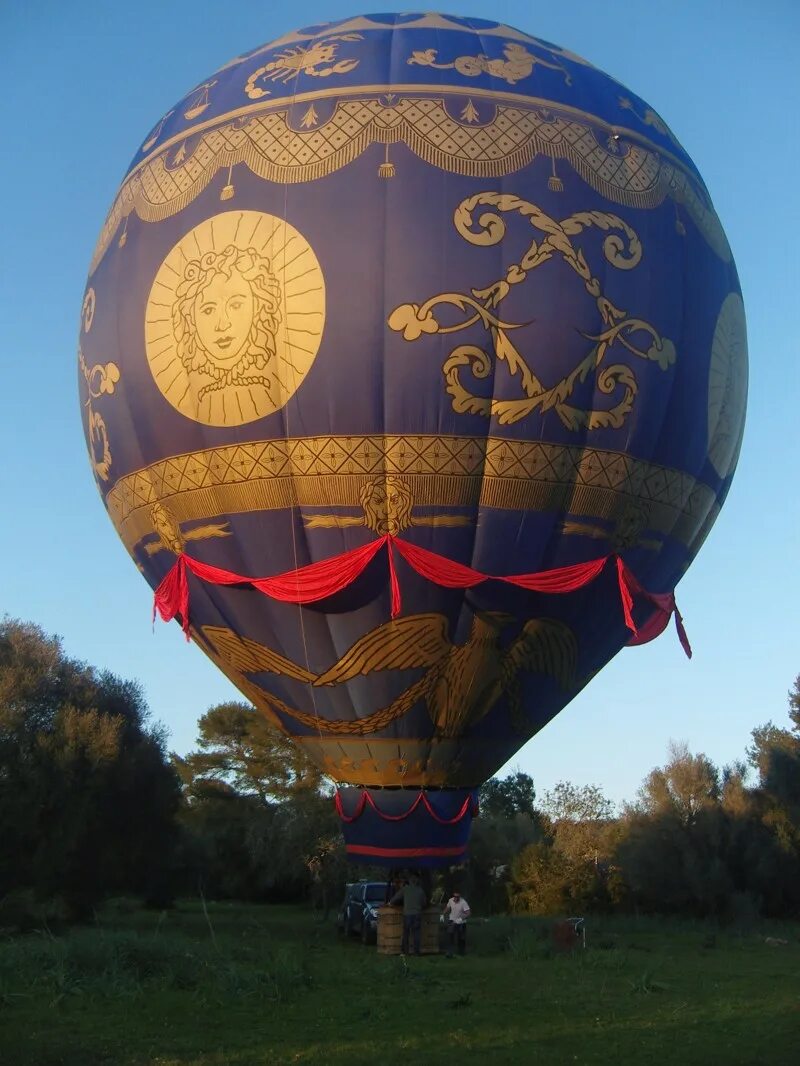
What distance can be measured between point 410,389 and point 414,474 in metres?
0.85

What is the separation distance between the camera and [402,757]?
13.2 m

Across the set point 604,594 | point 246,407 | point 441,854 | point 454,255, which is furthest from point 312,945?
point 454,255

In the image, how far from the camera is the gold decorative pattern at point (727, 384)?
1372 cm

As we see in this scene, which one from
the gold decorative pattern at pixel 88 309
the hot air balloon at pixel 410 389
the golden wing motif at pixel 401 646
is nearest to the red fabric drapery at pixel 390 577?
the hot air balloon at pixel 410 389

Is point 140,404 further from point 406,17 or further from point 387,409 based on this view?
point 406,17

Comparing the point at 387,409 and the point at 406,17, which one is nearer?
the point at 387,409

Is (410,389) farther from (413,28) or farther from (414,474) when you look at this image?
(413,28)

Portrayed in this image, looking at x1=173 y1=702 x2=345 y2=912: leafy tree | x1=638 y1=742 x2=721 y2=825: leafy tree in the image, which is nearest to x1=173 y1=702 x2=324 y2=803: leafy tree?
x1=173 y1=702 x2=345 y2=912: leafy tree

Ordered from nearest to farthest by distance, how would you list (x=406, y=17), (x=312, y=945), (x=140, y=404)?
(x=140, y=404), (x=406, y=17), (x=312, y=945)

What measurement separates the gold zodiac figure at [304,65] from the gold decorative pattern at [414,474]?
13.8ft

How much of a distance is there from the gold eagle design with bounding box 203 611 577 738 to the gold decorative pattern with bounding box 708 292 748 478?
9.72ft

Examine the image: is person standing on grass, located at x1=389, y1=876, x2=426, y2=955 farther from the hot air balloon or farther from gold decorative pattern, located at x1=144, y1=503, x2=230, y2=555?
gold decorative pattern, located at x1=144, y1=503, x2=230, y2=555

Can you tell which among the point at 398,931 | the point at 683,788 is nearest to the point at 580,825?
the point at 683,788

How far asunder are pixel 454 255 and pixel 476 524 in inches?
107
